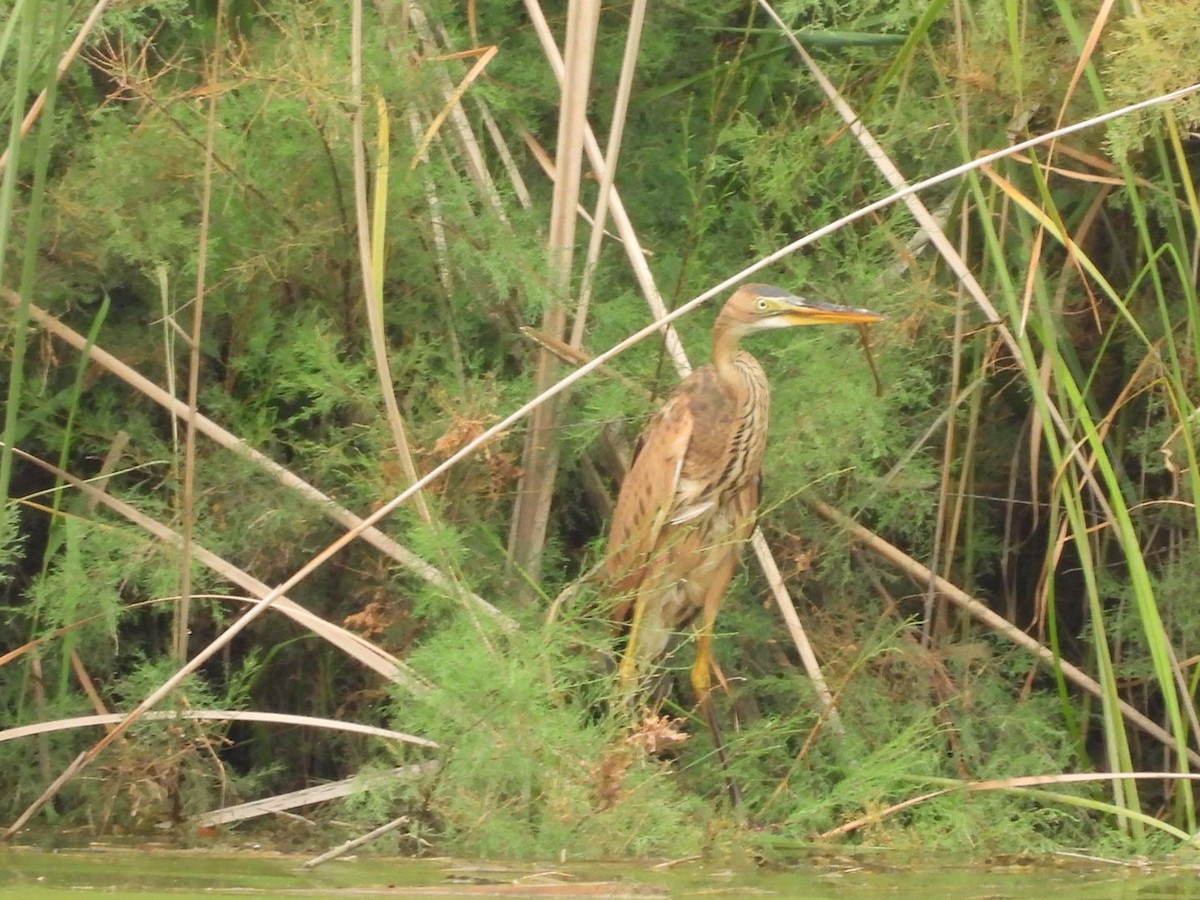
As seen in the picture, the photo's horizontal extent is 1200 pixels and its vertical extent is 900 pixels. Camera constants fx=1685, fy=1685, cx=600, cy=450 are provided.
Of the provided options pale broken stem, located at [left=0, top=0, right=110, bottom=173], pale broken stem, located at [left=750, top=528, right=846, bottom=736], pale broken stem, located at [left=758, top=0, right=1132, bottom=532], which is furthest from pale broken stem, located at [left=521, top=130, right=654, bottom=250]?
pale broken stem, located at [left=0, top=0, right=110, bottom=173]

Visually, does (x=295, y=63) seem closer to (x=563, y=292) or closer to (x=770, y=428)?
(x=563, y=292)

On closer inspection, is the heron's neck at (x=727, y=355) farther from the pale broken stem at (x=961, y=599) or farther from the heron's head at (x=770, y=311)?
the pale broken stem at (x=961, y=599)

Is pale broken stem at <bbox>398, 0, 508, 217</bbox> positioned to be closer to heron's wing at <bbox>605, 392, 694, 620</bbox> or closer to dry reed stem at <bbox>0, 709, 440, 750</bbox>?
heron's wing at <bbox>605, 392, 694, 620</bbox>

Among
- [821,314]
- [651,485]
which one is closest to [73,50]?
[651,485]

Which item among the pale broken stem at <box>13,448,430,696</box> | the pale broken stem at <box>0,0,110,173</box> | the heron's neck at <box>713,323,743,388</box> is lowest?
the pale broken stem at <box>13,448,430,696</box>

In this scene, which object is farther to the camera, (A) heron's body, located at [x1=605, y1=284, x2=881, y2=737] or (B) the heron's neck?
(B) the heron's neck

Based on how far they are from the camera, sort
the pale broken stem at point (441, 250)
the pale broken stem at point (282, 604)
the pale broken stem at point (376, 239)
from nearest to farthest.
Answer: the pale broken stem at point (376, 239) < the pale broken stem at point (282, 604) < the pale broken stem at point (441, 250)

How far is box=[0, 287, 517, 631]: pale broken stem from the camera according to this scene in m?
3.08

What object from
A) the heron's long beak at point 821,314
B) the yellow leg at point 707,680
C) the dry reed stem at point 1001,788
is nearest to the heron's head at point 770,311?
the heron's long beak at point 821,314

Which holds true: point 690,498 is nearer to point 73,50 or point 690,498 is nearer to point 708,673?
point 708,673

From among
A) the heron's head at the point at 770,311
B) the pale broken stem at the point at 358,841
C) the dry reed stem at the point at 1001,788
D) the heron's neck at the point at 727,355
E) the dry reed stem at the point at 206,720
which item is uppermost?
the heron's head at the point at 770,311

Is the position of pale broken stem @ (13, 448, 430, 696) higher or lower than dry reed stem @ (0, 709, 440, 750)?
higher

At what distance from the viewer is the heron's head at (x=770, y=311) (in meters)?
3.32

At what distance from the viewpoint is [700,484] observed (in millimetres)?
3523
